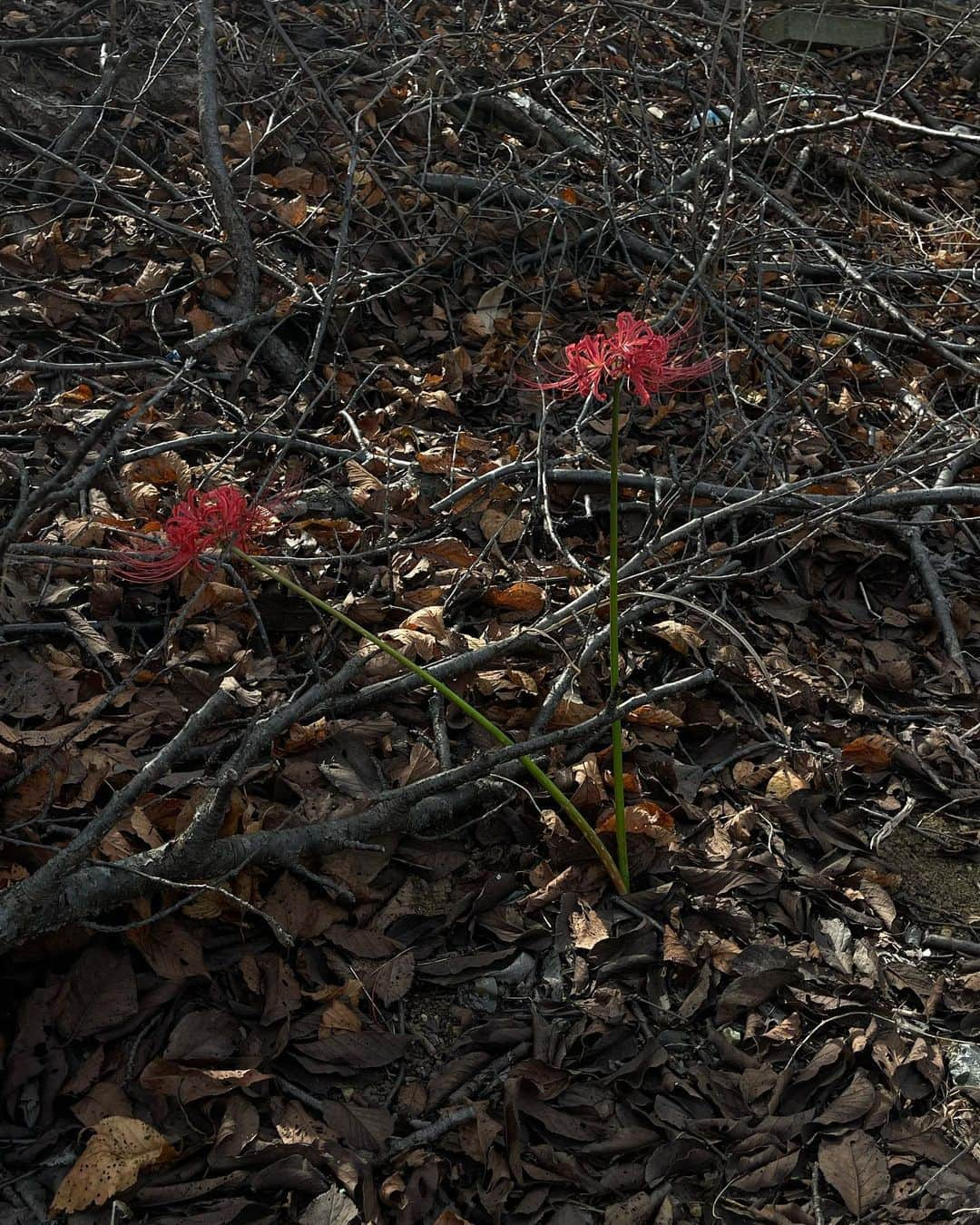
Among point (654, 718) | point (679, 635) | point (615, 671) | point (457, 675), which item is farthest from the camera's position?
point (679, 635)

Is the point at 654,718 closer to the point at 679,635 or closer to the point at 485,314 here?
the point at 679,635

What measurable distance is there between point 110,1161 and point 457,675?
4.02 feet

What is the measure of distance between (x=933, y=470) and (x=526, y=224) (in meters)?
1.86

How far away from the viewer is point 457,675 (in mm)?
2613

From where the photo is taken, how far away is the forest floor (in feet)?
6.45

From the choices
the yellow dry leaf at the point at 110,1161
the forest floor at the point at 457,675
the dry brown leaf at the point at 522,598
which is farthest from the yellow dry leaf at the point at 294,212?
the yellow dry leaf at the point at 110,1161

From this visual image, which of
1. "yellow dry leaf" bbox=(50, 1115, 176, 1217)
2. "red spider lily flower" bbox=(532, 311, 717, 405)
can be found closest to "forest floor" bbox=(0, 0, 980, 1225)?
"yellow dry leaf" bbox=(50, 1115, 176, 1217)

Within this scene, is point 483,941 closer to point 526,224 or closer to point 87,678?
point 87,678

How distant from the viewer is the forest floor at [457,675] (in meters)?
1.97

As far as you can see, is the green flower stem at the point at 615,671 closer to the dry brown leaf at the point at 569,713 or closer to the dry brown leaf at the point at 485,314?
Result: the dry brown leaf at the point at 569,713

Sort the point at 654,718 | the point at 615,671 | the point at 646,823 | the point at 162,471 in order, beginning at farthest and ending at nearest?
the point at 162,471 → the point at 654,718 → the point at 646,823 → the point at 615,671

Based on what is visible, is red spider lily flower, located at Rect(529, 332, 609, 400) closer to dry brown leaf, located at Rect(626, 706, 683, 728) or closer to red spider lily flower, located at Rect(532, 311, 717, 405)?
red spider lily flower, located at Rect(532, 311, 717, 405)

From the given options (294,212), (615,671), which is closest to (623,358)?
(615,671)

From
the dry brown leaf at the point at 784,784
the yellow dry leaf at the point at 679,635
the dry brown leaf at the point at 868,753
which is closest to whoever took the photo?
the dry brown leaf at the point at 784,784
